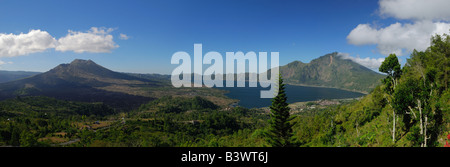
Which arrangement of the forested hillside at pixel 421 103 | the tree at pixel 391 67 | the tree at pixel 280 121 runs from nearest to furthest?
1. the forested hillside at pixel 421 103
2. the tree at pixel 280 121
3. the tree at pixel 391 67

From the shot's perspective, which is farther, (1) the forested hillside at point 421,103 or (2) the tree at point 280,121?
(2) the tree at point 280,121

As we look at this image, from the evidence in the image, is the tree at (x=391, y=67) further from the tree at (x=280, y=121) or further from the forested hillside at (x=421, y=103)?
the tree at (x=280, y=121)

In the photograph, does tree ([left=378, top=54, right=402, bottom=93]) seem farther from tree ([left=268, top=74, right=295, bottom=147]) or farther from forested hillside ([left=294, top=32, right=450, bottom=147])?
tree ([left=268, top=74, right=295, bottom=147])

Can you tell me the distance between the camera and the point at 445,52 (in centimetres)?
2448

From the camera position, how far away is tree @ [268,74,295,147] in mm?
21891

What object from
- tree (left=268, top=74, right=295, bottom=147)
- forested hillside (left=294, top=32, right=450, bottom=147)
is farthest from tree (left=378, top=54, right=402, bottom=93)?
tree (left=268, top=74, right=295, bottom=147)

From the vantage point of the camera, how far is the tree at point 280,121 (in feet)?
71.8

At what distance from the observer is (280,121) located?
22.4m

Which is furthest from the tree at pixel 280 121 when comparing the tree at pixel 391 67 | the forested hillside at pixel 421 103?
the tree at pixel 391 67

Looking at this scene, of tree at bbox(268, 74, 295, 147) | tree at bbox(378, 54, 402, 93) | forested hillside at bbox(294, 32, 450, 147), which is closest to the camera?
forested hillside at bbox(294, 32, 450, 147)
